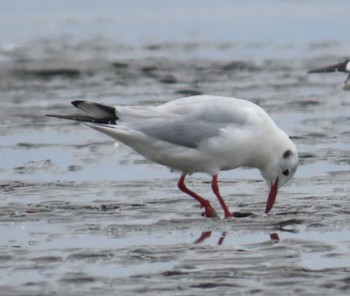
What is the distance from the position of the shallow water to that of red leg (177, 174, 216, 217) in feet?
0.31

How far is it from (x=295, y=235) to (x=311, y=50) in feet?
48.2

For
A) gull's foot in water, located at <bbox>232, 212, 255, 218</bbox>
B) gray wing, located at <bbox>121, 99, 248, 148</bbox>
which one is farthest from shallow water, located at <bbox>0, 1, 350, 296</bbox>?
gray wing, located at <bbox>121, 99, 248, 148</bbox>

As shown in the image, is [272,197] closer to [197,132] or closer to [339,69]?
[197,132]

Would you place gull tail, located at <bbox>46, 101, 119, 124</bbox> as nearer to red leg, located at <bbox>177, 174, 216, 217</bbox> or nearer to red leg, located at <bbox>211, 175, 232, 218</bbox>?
red leg, located at <bbox>177, 174, 216, 217</bbox>

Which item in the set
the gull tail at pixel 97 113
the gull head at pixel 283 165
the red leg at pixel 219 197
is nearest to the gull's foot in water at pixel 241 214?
the red leg at pixel 219 197

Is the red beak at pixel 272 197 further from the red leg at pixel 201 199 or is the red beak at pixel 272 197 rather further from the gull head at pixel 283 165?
the red leg at pixel 201 199

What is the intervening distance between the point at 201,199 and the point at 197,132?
1.87 ft

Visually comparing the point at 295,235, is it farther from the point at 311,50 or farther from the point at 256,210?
the point at 311,50

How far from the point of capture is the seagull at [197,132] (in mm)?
11852

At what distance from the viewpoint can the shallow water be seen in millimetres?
9219

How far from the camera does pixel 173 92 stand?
19.6 m

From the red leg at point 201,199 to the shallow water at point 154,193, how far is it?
0.31 ft

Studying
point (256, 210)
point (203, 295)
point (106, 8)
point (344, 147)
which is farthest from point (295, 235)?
point (106, 8)

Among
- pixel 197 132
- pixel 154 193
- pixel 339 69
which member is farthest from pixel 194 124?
pixel 339 69
